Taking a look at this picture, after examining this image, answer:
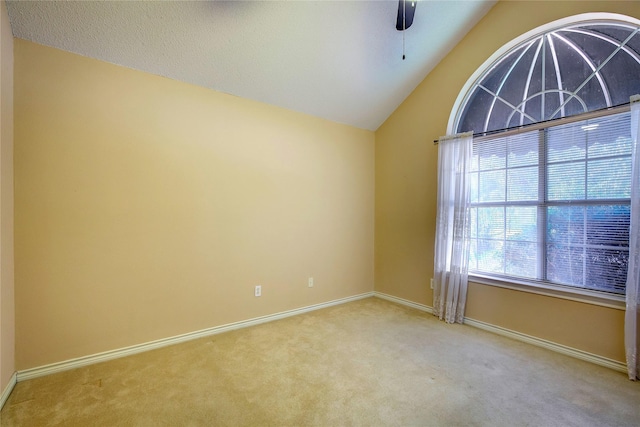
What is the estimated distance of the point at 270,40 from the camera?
2455 mm

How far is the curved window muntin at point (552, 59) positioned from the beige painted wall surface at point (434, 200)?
0.06 m

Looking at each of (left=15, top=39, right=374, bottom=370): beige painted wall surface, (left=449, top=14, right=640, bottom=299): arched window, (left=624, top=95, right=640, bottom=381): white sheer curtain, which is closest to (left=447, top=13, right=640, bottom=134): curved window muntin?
(left=449, top=14, right=640, bottom=299): arched window

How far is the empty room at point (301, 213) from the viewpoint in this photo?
6.10 ft

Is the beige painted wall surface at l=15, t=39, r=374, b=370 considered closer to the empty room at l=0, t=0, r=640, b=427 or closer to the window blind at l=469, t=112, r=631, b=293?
the empty room at l=0, t=0, r=640, b=427

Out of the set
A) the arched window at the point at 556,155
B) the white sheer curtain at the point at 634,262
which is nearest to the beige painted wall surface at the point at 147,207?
the arched window at the point at 556,155

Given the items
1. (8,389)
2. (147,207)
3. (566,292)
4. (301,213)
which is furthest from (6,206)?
(566,292)

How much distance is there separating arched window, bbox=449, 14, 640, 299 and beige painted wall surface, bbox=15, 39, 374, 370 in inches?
74.9

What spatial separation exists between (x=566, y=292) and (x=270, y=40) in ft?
11.2

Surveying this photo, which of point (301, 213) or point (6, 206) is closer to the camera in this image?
point (6, 206)

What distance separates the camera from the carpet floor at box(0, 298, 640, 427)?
63.6 inches

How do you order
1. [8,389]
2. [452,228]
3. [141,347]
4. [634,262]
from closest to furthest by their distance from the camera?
[8,389] → [634,262] → [141,347] → [452,228]

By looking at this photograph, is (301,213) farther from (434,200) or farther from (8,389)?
(8,389)

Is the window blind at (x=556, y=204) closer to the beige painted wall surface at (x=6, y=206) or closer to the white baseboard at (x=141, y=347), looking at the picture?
the white baseboard at (x=141, y=347)

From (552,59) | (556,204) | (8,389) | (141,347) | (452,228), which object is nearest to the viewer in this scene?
(8,389)
